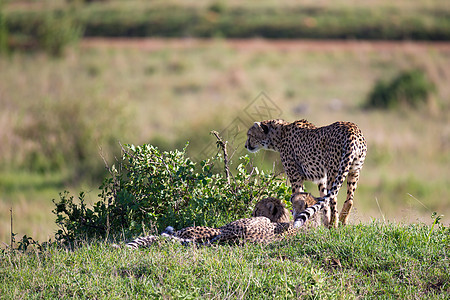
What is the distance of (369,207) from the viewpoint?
1571 cm

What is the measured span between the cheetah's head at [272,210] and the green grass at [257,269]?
2.53 feet

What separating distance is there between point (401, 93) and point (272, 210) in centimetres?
1746

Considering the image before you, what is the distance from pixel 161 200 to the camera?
732 centimetres

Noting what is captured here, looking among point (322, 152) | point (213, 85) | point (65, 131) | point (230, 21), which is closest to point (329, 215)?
point (322, 152)

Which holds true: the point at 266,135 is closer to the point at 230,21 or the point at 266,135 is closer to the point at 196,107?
the point at 196,107

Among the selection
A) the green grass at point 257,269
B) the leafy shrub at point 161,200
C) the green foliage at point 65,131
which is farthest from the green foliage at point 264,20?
the green grass at point 257,269

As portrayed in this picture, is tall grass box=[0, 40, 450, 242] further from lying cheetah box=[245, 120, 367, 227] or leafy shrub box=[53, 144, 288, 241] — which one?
leafy shrub box=[53, 144, 288, 241]

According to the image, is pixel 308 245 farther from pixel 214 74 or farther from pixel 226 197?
pixel 214 74

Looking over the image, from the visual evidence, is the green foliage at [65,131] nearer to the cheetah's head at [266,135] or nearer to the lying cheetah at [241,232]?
the cheetah's head at [266,135]

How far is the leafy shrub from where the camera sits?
280 inches

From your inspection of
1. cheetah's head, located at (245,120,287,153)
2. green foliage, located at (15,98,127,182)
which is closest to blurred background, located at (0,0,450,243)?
green foliage, located at (15,98,127,182)

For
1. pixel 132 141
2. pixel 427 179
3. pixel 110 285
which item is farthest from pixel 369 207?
pixel 110 285

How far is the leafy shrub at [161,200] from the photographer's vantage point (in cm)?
710

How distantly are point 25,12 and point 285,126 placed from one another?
33966mm
